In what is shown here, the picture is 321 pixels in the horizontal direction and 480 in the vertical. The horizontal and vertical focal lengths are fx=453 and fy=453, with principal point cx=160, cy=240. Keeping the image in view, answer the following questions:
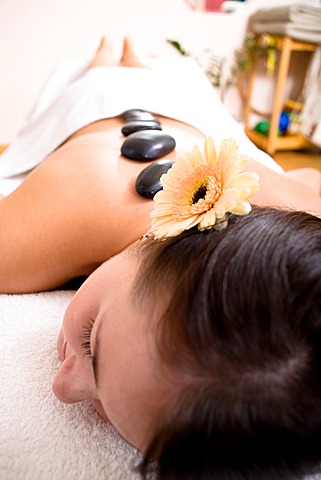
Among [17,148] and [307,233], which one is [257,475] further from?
[17,148]

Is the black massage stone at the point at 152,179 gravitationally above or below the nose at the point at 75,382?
above

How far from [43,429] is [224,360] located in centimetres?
27

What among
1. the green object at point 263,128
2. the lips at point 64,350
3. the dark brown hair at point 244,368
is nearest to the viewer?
the dark brown hair at point 244,368

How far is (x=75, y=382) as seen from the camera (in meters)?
0.53

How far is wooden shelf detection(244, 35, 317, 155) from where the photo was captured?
2.62 m

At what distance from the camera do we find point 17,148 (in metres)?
1.55

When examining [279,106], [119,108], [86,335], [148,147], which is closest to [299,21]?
[279,106]

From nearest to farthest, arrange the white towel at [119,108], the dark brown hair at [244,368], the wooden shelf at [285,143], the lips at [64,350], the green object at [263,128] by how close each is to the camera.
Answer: the dark brown hair at [244,368] → the lips at [64,350] → the white towel at [119,108] → the wooden shelf at [285,143] → the green object at [263,128]

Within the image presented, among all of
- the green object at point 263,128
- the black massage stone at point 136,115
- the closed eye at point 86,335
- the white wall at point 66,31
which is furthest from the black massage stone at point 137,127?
the green object at point 263,128

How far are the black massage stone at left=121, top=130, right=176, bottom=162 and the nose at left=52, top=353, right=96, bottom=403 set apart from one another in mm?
458

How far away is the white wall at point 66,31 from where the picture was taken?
2.50m

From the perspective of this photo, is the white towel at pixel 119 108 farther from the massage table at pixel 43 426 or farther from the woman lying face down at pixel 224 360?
the woman lying face down at pixel 224 360

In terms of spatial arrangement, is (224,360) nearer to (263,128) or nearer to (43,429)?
(43,429)

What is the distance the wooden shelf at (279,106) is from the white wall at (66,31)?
14.7 inches
